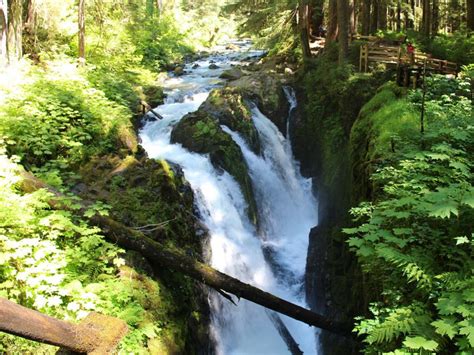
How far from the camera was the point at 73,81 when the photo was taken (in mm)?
11242

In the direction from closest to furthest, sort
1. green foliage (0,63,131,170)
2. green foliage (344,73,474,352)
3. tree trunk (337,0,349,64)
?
green foliage (344,73,474,352) → green foliage (0,63,131,170) → tree trunk (337,0,349,64)

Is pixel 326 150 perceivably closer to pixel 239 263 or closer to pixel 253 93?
pixel 253 93

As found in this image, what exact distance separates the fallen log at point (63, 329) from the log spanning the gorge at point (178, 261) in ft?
14.5

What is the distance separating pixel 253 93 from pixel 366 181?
377 inches

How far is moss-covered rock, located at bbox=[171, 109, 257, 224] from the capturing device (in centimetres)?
1299

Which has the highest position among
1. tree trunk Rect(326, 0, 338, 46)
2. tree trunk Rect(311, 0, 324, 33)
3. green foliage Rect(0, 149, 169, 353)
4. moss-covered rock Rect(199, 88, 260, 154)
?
tree trunk Rect(311, 0, 324, 33)

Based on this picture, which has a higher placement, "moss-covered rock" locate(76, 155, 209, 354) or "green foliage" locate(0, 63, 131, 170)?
"green foliage" locate(0, 63, 131, 170)

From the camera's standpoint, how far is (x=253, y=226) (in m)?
12.6

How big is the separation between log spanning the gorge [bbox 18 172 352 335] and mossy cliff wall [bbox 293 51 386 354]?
1.05 metres

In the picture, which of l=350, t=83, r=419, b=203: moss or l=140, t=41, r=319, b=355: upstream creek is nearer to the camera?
l=350, t=83, r=419, b=203: moss

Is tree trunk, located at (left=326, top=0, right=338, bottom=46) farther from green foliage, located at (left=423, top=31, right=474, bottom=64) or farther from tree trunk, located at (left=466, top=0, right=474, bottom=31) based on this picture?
tree trunk, located at (left=466, top=0, right=474, bottom=31)

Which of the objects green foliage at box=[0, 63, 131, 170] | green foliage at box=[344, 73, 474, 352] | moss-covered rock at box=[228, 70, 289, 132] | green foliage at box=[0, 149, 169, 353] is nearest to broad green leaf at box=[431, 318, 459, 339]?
green foliage at box=[344, 73, 474, 352]

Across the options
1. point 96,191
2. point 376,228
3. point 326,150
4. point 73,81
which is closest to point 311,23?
point 326,150

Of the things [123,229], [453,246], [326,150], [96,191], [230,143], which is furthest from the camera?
[326,150]
